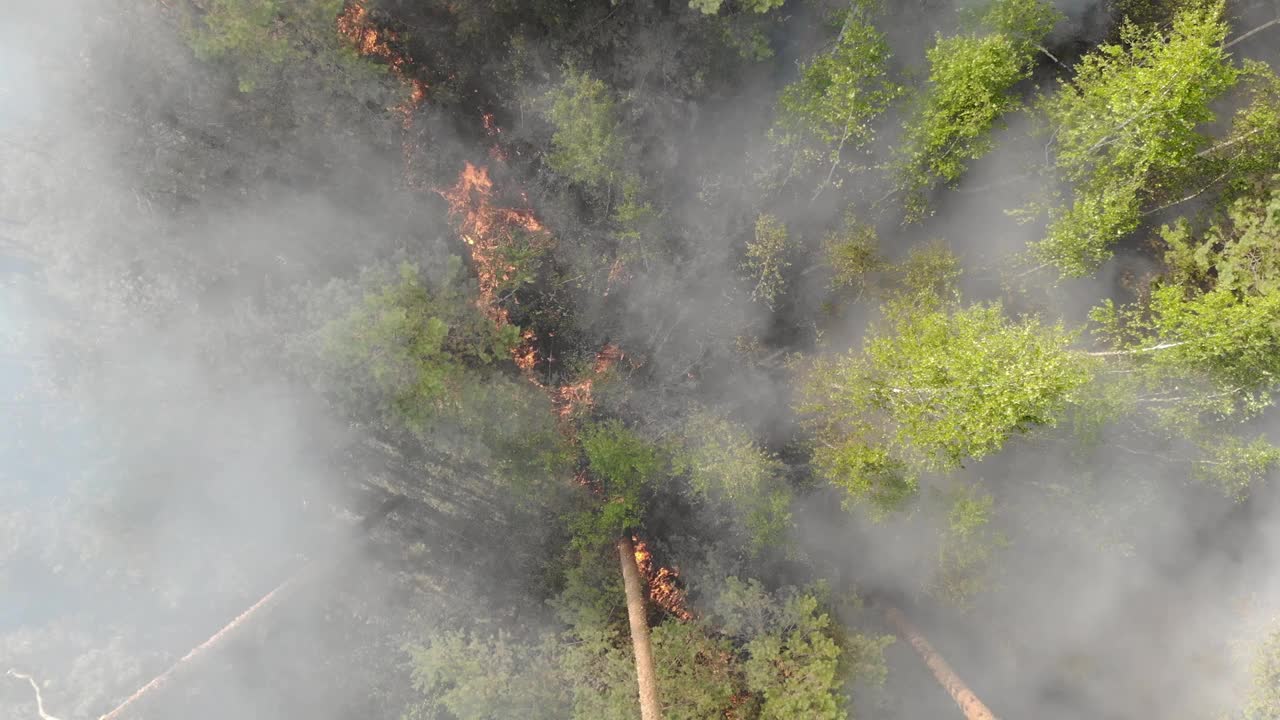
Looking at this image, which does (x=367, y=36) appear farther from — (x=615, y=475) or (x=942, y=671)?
(x=942, y=671)

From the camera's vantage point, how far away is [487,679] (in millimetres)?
8961

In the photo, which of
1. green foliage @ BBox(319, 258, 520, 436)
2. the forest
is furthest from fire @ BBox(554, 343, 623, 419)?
green foliage @ BBox(319, 258, 520, 436)

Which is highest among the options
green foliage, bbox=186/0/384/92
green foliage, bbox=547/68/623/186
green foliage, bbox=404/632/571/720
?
green foliage, bbox=186/0/384/92

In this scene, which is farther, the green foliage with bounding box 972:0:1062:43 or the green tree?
the green foliage with bounding box 972:0:1062:43

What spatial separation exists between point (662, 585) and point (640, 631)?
1.47 m

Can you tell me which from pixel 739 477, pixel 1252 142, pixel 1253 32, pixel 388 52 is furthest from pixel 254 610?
pixel 1253 32

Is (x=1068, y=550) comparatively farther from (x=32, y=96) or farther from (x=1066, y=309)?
(x=32, y=96)

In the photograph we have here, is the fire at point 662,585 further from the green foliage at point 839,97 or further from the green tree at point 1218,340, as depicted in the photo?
the green tree at point 1218,340

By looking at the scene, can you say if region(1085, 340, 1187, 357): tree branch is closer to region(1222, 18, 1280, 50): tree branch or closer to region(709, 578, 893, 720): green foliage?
region(1222, 18, 1280, 50): tree branch

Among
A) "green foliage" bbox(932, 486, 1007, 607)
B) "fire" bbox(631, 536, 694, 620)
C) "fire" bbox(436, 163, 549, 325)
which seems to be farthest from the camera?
"fire" bbox(631, 536, 694, 620)

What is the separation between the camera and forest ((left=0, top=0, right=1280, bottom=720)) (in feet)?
26.6

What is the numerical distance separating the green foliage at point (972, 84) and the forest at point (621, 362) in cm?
7

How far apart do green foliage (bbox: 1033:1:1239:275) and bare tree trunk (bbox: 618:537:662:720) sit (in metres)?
8.46

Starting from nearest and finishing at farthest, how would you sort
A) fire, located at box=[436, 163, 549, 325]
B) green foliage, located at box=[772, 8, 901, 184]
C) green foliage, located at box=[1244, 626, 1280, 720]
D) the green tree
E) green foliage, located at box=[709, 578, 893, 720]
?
1. green foliage, located at box=[1244, 626, 1280, 720]
2. the green tree
3. green foliage, located at box=[709, 578, 893, 720]
4. green foliage, located at box=[772, 8, 901, 184]
5. fire, located at box=[436, 163, 549, 325]
